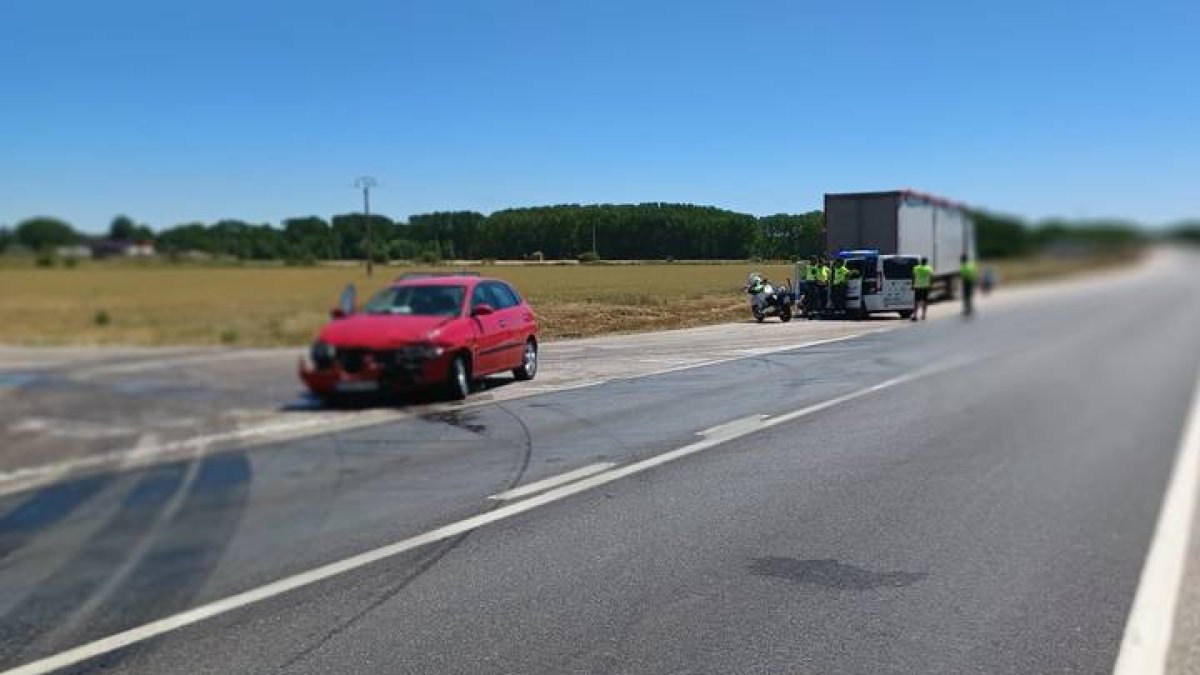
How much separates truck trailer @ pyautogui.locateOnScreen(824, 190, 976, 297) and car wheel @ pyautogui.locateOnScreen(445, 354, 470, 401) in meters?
1.22

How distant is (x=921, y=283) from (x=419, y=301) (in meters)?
1.77

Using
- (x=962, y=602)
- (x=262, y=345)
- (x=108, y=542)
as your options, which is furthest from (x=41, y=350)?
(x=962, y=602)

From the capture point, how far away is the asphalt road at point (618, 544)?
17.2ft

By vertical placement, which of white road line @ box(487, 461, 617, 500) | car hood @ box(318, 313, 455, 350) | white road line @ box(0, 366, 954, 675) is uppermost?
car hood @ box(318, 313, 455, 350)

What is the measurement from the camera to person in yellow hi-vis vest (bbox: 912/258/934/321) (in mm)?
3502

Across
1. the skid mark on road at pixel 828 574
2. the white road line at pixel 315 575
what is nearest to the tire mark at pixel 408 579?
the white road line at pixel 315 575

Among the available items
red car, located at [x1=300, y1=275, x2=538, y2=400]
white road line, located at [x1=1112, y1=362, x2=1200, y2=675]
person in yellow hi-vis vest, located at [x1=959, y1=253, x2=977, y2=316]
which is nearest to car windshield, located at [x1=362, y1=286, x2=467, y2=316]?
red car, located at [x1=300, y1=275, x2=538, y2=400]

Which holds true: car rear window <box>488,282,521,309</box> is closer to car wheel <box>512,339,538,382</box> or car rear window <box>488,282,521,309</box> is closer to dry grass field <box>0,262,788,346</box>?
dry grass field <box>0,262,788,346</box>

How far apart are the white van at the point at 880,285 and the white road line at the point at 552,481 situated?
667 centimetres

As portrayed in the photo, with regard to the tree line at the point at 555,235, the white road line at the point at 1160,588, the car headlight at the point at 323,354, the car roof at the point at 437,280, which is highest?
the tree line at the point at 555,235

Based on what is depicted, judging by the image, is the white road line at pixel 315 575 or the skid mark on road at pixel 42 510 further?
the skid mark on road at pixel 42 510

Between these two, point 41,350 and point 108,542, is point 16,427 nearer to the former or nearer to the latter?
point 108,542

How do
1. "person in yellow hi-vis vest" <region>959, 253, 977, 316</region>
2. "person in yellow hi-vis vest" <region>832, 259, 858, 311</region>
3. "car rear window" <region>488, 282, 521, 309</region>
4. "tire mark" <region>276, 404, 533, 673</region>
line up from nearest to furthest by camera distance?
"car rear window" <region>488, 282, 521, 309</region> < "person in yellow hi-vis vest" <region>832, 259, 858, 311</region> < "person in yellow hi-vis vest" <region>959, 253, 977, 316</region> < "tire mark" <region>276, 404, 533, 673</region>

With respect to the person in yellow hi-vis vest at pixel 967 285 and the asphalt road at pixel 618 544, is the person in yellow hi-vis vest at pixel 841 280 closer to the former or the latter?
the asphalt road at pixel 618 544
